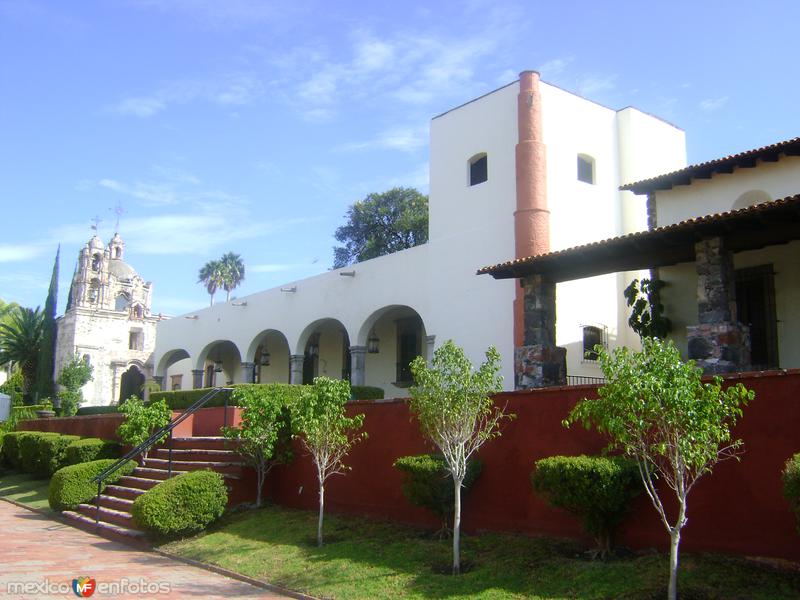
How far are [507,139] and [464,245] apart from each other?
9.11 ft

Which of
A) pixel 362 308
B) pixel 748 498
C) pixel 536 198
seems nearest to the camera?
pixel 748 498

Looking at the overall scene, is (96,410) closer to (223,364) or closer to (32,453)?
(223,364)

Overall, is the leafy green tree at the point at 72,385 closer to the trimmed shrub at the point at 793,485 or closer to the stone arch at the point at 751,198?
the stone arch at the point at 751,198

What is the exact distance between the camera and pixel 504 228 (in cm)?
1822

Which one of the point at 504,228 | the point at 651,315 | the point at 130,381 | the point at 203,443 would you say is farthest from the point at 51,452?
the point at 130,381

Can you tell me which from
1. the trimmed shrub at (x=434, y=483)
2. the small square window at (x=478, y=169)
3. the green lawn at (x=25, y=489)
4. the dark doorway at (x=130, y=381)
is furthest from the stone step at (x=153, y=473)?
the dark doorway at (x=130, y=381)

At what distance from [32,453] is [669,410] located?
1836 cm

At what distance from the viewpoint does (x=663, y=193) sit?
15.4 meters

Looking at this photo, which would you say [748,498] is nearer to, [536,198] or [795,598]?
[795,598]

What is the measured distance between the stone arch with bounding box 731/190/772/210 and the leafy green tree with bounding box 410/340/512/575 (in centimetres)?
756

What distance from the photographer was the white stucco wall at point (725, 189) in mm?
13555

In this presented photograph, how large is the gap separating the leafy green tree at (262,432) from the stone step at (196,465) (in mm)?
373

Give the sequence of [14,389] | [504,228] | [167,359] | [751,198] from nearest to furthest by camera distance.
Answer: [751,198]
[504,228]
[167,359]
[14,389]

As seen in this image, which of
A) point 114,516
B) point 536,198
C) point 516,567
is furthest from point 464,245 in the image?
point 516,567
